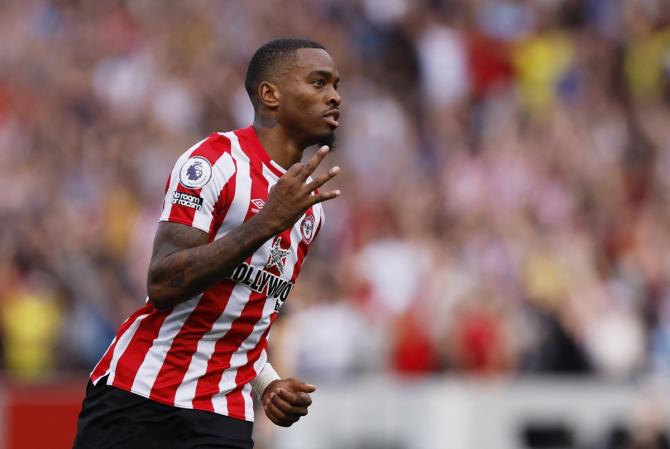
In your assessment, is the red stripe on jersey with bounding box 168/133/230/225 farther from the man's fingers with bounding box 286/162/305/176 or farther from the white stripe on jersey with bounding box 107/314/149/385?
the white stripe on jersey with bounding box 107/314/149/385

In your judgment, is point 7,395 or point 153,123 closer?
point 7,395

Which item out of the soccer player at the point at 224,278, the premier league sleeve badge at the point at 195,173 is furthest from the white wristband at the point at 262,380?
the premier league sleeve badge at the point at 195,173

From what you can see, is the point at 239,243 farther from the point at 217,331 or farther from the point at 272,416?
the point at 272,416

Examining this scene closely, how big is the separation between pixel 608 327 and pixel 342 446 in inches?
99.3

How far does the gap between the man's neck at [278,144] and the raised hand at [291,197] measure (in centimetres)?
56

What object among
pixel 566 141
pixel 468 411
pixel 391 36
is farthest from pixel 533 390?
pixel 391 36

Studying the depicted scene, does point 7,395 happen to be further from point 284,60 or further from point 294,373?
point 284,60

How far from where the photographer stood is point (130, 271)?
1451 cm

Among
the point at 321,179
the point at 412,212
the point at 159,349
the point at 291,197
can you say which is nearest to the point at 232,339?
the point at 159,349

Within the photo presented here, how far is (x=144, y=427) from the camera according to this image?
5691 mm

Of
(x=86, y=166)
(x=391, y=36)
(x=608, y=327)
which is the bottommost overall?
(x=608, y=327)

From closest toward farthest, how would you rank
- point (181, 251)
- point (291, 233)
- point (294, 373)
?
point (181, 251) → point (291, 233) → point (294, 373)

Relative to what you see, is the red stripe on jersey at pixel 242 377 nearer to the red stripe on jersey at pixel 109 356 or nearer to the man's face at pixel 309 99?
the red stripe on jersey at pixel 109 356

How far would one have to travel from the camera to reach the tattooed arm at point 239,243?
17.5 ft
